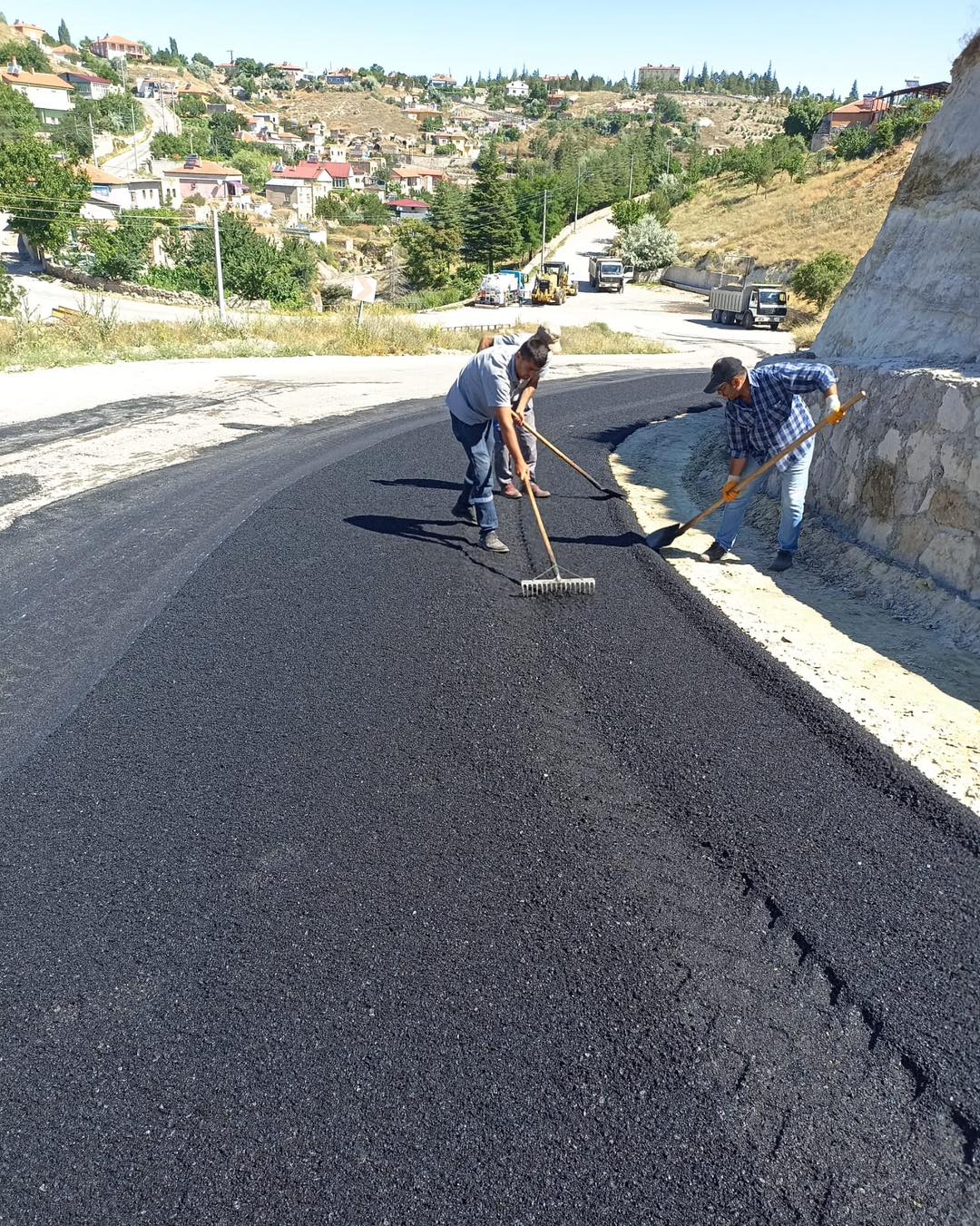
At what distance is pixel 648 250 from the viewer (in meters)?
56.2

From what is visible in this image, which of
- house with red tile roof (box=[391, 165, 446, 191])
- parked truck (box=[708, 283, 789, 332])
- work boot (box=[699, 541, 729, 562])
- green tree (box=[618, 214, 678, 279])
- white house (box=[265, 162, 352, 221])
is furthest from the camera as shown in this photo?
house with red tile roof (box=[391, 165, 446, 191])

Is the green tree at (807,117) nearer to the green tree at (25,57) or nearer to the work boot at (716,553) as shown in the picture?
the work boot at (716,553)

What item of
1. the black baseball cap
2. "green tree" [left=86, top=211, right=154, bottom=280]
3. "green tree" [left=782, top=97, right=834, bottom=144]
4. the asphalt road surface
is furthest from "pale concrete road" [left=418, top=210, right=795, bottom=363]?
"green tree" [left=782, top=97, right=834, bottom=144]

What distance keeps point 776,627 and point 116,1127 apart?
462cm

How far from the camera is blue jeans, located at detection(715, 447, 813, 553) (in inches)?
248

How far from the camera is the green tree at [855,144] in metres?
64.1

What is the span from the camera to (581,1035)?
2.51 m

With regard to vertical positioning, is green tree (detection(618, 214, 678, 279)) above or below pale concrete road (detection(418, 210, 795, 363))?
above

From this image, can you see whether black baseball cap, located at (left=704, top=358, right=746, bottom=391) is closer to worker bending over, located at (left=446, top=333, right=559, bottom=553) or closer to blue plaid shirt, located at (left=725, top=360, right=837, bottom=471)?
blue plaid shirt, located at (left=725, top=360, right=837, bottom=471)

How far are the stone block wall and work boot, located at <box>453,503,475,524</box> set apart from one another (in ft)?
9.82

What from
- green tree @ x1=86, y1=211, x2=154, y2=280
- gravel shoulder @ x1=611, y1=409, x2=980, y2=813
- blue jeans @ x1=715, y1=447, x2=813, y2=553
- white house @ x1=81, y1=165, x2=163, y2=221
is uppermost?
white house @ x1=81, y1=165, x2=163, y2=221

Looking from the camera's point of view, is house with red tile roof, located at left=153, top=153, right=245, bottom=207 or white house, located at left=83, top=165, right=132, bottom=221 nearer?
white house, located at left=83, top=165, right=132, bottom=221

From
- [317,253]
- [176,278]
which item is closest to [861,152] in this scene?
[317,253]

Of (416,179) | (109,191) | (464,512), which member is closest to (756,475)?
(464,512)
